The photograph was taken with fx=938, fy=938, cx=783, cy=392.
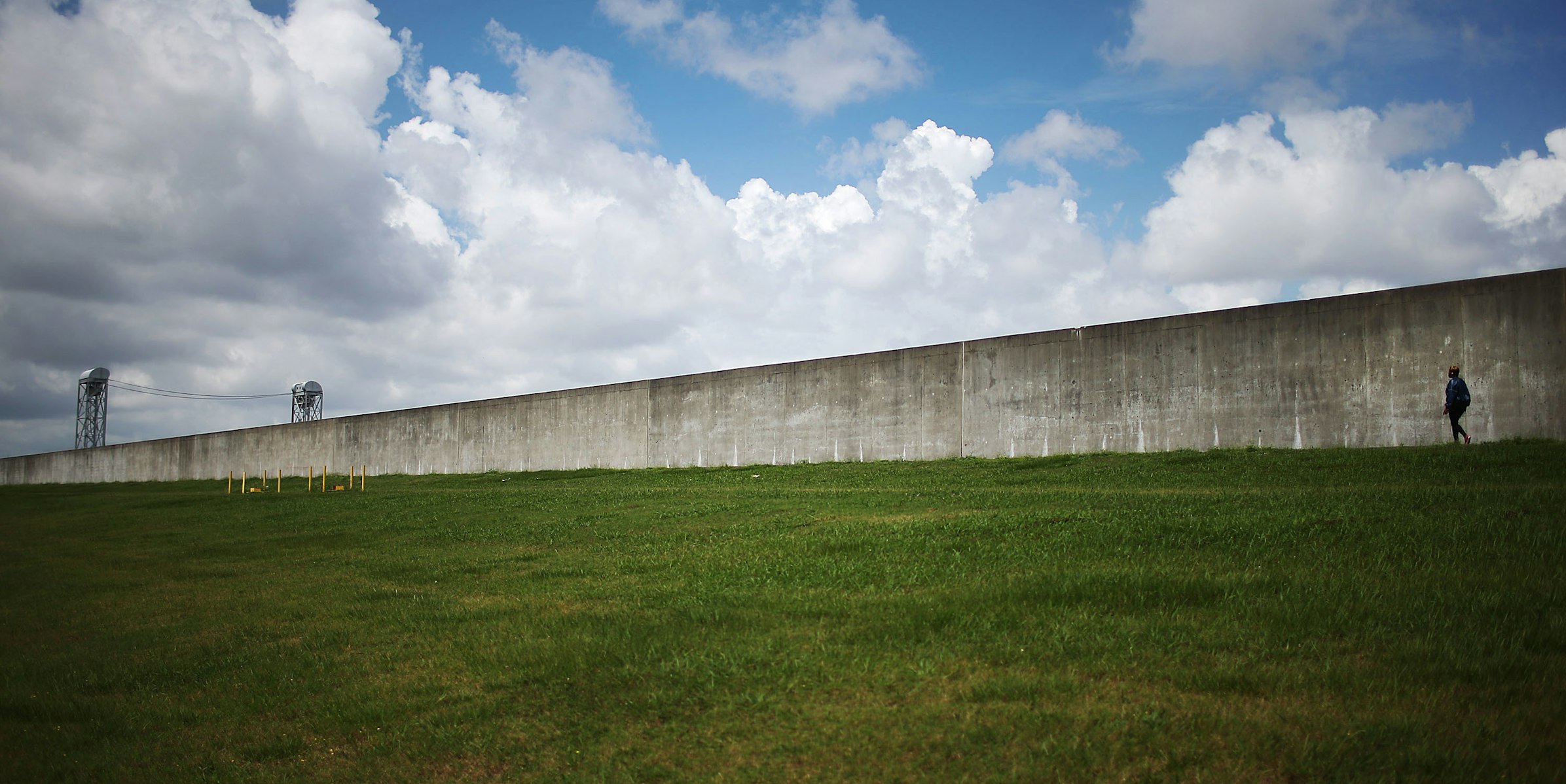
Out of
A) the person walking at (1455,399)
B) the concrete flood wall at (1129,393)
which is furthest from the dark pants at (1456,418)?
the concrete flood wall at (1129,393)

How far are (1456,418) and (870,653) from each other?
15689 millimetres

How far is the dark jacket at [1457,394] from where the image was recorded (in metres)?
16.6

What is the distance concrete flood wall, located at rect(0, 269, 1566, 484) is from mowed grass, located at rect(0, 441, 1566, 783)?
6.64 m

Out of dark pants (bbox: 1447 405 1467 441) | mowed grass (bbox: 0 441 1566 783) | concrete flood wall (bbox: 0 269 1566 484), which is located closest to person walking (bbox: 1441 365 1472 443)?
dark pants (bbox: 1447 405 1467 441)

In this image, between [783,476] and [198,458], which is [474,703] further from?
[198,458]

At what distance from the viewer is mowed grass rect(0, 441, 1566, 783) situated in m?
4.88

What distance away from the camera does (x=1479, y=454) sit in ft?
50.5

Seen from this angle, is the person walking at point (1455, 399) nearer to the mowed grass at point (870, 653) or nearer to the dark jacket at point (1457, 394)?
the dark jacket at point (1457, 394)

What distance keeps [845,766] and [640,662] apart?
2.20 meters

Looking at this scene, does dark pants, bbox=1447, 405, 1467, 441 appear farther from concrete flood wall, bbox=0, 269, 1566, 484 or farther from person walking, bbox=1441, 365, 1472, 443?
concrete flood wall, bbox=0, 269, 1566, 484

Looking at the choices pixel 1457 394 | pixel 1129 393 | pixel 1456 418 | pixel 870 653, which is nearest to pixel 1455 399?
pixel 1457 394

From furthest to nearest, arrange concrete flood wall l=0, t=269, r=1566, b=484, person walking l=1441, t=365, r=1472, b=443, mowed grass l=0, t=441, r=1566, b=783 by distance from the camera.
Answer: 1. concrete flood wall l=0, t=269, r=1566, b=484
2. person walking l=1441, t=365, r=1472, b=443
3. mowed grass l=0, t=441, r=1566, b=783

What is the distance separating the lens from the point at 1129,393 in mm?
21594

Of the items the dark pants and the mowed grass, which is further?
the dark pants
